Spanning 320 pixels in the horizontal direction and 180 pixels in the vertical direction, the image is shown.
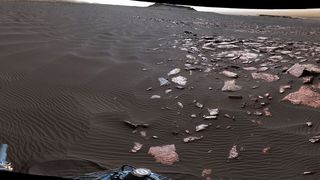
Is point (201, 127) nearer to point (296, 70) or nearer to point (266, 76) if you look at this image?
point (266, 76)

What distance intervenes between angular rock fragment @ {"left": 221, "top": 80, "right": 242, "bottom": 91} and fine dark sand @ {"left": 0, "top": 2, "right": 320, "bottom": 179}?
0.05 metres

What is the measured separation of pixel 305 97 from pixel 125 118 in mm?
1221

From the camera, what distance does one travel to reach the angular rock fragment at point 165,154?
188 cm

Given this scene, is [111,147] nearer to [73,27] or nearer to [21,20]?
[73,27]

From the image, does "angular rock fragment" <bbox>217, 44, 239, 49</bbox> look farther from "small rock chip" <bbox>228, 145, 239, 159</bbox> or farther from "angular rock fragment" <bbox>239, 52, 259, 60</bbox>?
"small rock chip" <bbox>228, 145, 239, 159</bbox>

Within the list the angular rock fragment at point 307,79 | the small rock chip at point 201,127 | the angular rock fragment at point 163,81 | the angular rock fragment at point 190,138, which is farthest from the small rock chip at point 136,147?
the angular rock fragment at point 307,79

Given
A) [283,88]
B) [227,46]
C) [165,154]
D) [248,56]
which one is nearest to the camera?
[165,154]

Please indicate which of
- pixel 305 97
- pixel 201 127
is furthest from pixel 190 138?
pixel 305 97

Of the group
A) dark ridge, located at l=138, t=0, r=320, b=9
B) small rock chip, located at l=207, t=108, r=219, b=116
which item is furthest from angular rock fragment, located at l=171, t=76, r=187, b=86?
dark ridge, located at l=138, t=0, r=320, b=9

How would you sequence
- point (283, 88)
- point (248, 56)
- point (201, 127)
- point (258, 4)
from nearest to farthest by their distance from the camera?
point (258, 4) → point (201, 127) → point (283, 88) → point (248, 56)

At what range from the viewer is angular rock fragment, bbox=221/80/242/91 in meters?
2.68

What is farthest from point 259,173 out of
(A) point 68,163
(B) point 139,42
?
(B) point 139,42

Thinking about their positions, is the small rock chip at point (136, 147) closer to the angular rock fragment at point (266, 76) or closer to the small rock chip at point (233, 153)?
the small rock chip at point (233, 153)

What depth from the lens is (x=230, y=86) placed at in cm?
273
